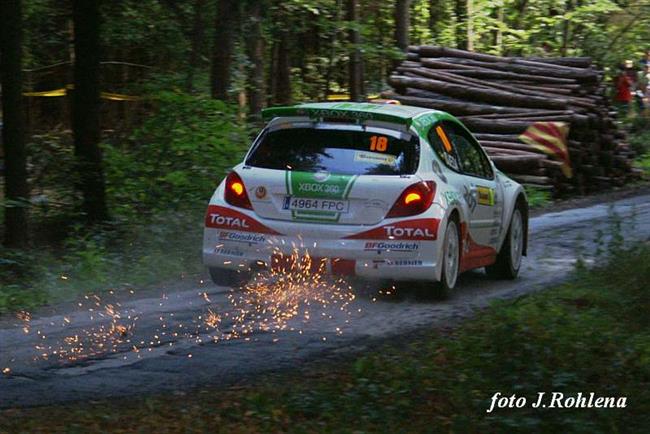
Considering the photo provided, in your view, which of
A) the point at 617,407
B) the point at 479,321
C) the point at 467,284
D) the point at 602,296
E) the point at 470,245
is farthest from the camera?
the point at 467,284

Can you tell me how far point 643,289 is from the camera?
370 inches

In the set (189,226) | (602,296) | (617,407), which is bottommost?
(189,226)

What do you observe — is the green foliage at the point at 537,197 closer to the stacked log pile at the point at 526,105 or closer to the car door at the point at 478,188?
the stacked log pile at the point at 526,105

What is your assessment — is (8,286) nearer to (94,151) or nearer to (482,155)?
(94,151)

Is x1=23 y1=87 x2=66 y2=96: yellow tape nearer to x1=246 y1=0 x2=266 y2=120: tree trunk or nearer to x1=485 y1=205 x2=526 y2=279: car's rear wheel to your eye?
x1=246 y1=0 x2=266 y2=120: tree trunk

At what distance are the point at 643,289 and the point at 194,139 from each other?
840 cm

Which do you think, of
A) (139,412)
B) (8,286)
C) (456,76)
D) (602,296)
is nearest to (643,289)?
(602,296)

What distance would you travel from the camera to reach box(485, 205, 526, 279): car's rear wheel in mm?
12086

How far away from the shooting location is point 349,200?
32.8 feet

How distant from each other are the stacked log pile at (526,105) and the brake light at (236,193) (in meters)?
11.2

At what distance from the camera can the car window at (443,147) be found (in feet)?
35.1

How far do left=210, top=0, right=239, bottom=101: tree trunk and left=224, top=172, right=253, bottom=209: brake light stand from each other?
7.57 metres

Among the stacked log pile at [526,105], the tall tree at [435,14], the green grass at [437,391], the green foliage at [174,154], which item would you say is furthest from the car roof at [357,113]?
the tall tree at [435,14]

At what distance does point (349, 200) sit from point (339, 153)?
51cm
